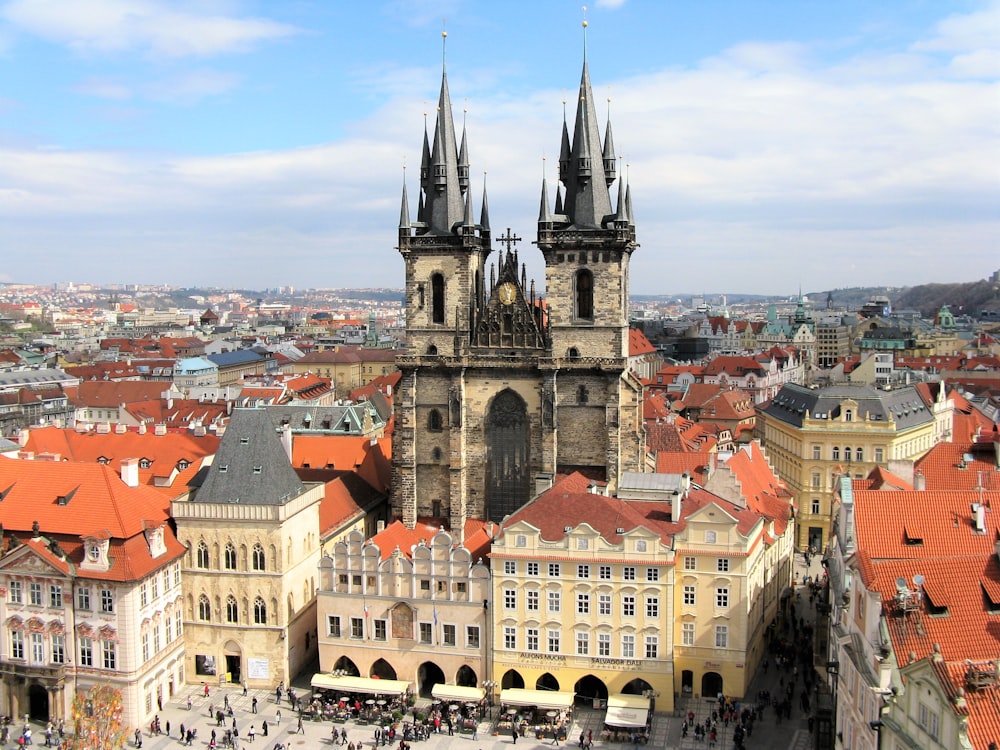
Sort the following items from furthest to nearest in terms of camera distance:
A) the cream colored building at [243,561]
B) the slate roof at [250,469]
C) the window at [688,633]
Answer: the slate roof at [250,469] < the cream colored building at [243,561] < the window at [688,633]

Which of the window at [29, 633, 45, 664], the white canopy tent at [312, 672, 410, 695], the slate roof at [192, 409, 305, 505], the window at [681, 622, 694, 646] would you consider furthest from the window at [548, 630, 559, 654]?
the window at [29, 633, 45, 664]

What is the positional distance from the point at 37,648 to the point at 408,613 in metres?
20.7

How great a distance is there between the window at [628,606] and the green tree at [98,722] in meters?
26.7

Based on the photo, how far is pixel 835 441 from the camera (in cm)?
9231

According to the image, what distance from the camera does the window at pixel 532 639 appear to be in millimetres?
57062

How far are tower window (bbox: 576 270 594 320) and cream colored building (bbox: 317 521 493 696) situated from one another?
66.0 ft

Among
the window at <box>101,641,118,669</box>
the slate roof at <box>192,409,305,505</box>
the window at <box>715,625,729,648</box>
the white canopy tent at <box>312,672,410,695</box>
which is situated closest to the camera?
the window at <box>101,641,118,669</box>

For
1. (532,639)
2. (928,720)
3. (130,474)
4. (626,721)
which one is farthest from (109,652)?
(928,720)

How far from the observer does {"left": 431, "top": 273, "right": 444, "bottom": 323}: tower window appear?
245ft

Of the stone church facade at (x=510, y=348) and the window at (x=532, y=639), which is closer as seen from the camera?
the window at (x=532, y=639)

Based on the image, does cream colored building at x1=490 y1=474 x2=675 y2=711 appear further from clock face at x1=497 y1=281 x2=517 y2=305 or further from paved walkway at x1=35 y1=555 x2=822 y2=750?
clock face at x1=497 y1=281 x2=517 y2=305

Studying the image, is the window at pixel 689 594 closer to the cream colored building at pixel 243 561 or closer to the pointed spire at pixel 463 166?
the cream colored building at pixel 243 561

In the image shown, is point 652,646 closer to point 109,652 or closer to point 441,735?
point 441,735

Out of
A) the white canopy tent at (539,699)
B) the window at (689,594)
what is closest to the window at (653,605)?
the window at (689,594)
